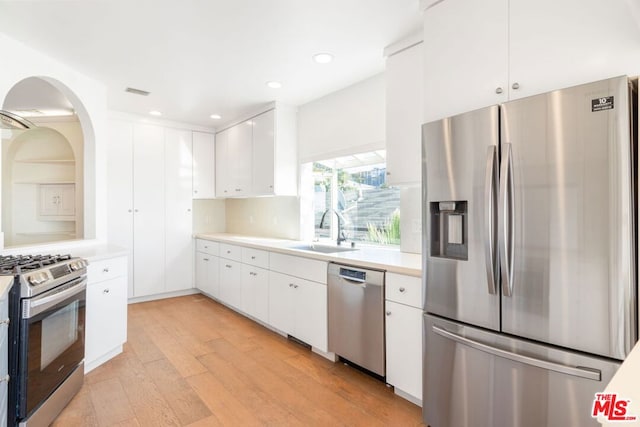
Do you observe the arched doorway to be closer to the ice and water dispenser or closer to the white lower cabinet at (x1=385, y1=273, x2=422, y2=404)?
the white lower cabinet at (x1=385, y1=273, x2=422, y2=404)

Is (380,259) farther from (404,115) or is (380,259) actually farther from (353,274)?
(404,115)

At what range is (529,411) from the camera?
1.41 metres

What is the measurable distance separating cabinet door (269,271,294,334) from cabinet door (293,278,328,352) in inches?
3.0

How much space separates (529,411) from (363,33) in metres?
2.33

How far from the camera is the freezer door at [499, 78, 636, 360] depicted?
3.97 ft

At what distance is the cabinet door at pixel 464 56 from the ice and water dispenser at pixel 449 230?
1.65 ft

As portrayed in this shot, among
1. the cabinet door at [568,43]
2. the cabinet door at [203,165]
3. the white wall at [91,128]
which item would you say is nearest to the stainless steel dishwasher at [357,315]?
the cabinet door at [568,43]

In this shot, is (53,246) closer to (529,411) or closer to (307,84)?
(307,84)

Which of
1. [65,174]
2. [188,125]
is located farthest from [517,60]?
[65,174]

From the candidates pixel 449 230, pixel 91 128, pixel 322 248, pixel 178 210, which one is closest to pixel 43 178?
pixel 178 210

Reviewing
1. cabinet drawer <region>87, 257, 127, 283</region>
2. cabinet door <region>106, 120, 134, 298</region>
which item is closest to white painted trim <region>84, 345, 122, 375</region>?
cabinet drawer <region>87, 257, 127, 283</region>

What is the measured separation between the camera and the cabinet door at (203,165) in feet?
16.2

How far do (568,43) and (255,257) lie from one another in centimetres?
298

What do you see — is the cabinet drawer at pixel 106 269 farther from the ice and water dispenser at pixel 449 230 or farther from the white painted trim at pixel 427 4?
the white painted trim at pixel 427 4
